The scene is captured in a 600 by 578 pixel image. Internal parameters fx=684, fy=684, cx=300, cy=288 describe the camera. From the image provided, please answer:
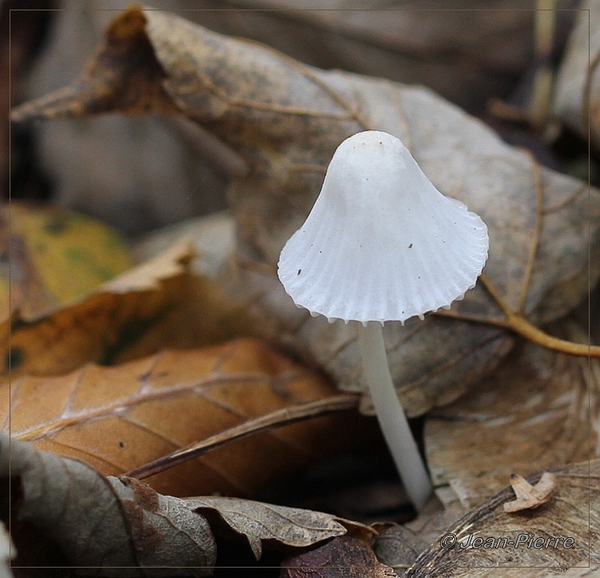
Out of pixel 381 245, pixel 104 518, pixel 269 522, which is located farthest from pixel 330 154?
pixel 104 518

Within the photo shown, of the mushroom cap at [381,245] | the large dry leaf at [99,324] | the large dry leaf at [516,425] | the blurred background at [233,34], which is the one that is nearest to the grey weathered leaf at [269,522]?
the large dry leaf at [516,425]

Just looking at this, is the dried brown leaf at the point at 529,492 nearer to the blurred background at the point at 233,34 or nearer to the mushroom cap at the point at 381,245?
the mushroom cap at the point at 381,245

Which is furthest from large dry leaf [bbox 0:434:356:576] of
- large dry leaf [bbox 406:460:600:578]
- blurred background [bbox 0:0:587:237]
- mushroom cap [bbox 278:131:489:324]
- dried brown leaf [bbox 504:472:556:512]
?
blurred background [bbox 0:0:587:237]

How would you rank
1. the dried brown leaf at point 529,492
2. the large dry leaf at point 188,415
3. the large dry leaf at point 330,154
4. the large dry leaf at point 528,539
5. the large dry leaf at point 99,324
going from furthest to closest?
the large dry leaf at point 99,324
the large dry leaf at point 330,154
the large dry leaf at point 188,415
the dried brown leaf at point 529,492
the large dry leaf at point 528,539

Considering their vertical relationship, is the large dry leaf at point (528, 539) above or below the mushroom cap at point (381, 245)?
below

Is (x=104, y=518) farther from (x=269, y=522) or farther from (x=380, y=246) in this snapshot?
(x=380, y=246)

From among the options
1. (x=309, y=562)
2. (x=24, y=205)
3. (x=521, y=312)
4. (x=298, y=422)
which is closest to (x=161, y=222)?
(x=24, y=205)

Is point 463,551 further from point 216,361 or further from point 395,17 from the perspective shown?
point 395,17

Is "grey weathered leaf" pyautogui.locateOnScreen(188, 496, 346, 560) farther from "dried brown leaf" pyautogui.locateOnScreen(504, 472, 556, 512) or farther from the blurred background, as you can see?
the blurred background
